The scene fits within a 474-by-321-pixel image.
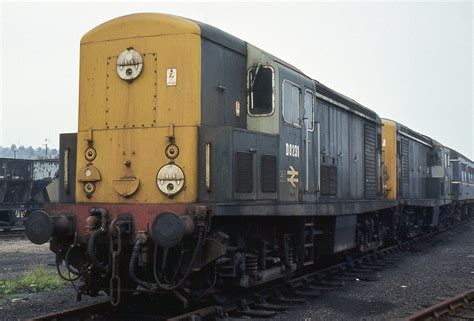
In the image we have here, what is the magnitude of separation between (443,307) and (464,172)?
986 inches

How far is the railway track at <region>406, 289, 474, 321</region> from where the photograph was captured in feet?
24.0

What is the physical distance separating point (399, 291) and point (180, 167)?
193 inches

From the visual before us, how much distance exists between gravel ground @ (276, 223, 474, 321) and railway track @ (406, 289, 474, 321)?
0.31 meters

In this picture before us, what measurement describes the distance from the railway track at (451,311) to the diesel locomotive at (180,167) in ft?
7.07

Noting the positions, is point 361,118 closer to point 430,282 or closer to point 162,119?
point 430,282

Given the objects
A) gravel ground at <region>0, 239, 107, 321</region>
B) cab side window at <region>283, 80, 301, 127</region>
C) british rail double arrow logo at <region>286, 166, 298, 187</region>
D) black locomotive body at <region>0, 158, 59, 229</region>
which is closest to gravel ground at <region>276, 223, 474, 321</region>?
british rail double arrow logo at <region>286, 166, 298, 187</region>

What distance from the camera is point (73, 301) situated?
Result: 8.52 meters

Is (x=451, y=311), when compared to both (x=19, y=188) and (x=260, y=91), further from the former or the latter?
(x=19, y=188)

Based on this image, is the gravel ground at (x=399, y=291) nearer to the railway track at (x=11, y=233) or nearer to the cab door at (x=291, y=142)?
the cab door at (x=291, y=142)

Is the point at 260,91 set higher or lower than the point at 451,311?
higher

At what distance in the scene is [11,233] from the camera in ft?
72.6

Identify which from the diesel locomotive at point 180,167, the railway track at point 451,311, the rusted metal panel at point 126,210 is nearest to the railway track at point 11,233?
the diesel locomotive at point 180,167

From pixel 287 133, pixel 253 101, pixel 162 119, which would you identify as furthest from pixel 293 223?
pixel 162 119

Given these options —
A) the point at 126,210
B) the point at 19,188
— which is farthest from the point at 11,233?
the point at 126,210
